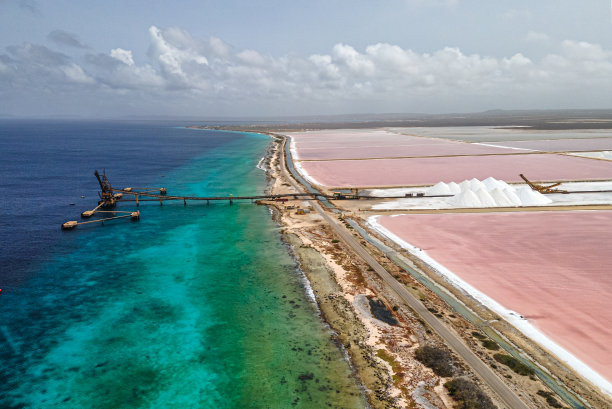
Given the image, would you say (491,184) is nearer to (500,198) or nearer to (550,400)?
(500,198)

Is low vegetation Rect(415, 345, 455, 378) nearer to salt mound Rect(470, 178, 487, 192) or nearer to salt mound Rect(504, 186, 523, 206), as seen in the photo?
salt mound Rect(504, 186, 523, 206)

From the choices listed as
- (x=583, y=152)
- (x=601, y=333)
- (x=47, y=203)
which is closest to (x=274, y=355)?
(x=601, y=333)

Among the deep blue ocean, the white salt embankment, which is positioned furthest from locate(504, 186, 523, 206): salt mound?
the deep blue ocean

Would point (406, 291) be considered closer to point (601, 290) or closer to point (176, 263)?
point (601, 290)

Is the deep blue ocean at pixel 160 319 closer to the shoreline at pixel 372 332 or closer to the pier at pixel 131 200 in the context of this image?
the shoreline at pixel 372 332

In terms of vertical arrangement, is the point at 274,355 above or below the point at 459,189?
below

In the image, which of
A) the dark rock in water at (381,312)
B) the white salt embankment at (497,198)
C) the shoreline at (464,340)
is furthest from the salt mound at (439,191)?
the dark rock in water at (381,312)
